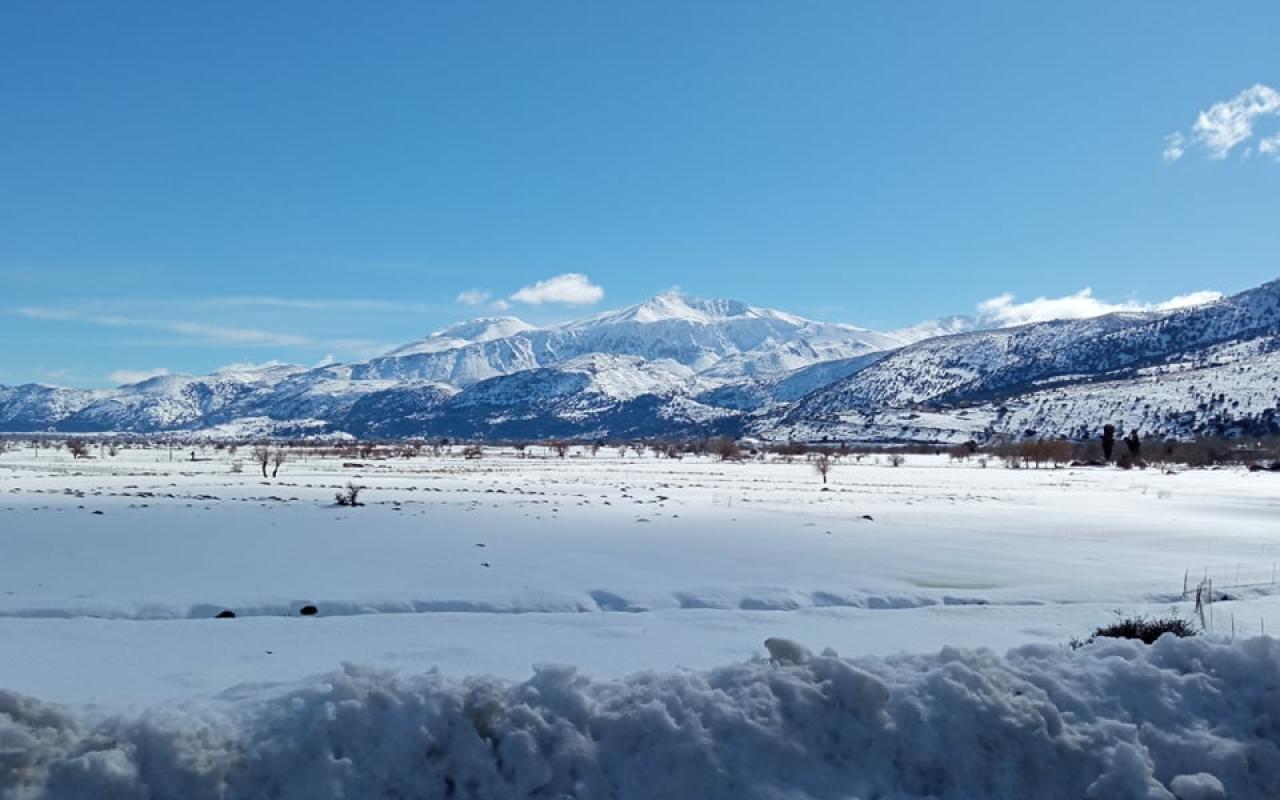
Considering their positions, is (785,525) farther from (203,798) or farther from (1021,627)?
(203,798)

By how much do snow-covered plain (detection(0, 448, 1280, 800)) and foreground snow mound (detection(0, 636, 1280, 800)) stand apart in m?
0.02

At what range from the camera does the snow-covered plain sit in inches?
230

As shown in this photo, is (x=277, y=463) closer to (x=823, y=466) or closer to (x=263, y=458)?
(x=263, y=458)

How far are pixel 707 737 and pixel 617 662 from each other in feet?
13.1

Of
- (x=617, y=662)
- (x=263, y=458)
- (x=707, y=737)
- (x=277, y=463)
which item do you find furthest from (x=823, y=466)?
(x=707, y=737)

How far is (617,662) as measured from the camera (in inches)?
396

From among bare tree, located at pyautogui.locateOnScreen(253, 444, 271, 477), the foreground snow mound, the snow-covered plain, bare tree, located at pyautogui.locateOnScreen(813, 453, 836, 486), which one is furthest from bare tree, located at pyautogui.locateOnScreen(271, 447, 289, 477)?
the foreground snow mound

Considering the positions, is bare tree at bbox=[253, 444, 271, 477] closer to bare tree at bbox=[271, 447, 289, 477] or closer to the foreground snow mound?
bare tree at bbox=[271, 447, 289, 477]

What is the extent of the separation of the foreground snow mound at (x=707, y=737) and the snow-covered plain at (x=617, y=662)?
18 mm

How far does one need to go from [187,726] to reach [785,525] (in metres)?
25.2

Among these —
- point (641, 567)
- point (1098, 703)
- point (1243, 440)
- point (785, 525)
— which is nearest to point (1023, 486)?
point (785, 525)

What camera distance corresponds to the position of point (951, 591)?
55.9 ft

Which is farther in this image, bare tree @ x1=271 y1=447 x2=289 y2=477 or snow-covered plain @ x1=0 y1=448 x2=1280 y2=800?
bare tree @ x1=271 y1=447 x2=289 y2=477

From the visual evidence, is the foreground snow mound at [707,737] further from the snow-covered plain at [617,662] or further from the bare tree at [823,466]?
the bare tree at [823,466]
